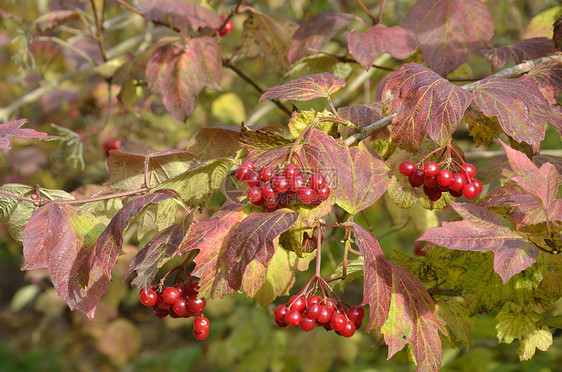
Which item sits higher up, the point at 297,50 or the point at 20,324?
the point at 297,50

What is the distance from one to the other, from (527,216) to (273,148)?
0.68 m

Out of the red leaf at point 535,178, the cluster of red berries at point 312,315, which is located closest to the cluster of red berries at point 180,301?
the cluster of red berries at point 312,315

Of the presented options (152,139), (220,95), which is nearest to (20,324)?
(152,139)

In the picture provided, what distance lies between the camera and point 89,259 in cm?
139

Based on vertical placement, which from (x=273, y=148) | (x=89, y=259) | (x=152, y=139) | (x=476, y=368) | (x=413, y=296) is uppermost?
(x=273, y=148)

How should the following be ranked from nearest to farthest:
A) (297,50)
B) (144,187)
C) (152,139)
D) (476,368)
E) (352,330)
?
1. (352,330)
2. (144,187)
3. (297,50)
4. (476,368)
5. (152,139)

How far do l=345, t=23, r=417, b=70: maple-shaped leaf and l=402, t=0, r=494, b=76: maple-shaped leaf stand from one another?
7 cm

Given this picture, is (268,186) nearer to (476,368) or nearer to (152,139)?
(476,368)

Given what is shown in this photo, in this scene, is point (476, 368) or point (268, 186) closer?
point (268, 186)

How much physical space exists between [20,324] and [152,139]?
4.75 metres

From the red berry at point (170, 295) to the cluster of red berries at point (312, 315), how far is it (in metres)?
0.28

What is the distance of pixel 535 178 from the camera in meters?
1.25

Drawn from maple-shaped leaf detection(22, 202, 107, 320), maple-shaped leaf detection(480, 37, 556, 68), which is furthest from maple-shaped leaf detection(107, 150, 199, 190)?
maple-shaped leaf detection(480, 37, 556, 68)

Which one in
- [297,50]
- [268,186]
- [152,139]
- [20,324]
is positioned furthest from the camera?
[20,324]
